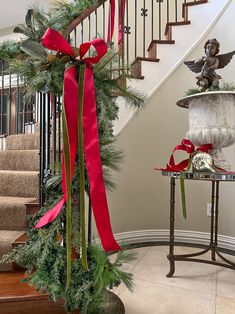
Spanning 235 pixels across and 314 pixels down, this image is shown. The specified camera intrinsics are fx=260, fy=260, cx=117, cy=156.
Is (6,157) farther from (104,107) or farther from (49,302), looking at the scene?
(104,107)

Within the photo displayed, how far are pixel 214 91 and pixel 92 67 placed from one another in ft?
3.04

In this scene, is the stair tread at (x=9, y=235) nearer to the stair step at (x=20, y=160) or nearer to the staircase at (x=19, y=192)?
the staircase at (x=19, y=192)

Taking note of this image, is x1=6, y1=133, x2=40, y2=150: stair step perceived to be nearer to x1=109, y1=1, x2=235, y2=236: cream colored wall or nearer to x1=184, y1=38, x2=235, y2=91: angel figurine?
x1=109, y1=1, x2=235, y2=236: cream colored wall

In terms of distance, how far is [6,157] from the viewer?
2301 millimetres

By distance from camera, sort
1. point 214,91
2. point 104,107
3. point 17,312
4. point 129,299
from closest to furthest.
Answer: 1. point 104,107
2. point 17,312
3. point 129,299
4. point 214,91

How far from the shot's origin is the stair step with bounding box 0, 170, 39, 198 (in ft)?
6.04

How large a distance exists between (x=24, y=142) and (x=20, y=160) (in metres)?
0.47

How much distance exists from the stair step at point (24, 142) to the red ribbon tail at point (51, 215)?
1738 millimetres

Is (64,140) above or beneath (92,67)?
beneath

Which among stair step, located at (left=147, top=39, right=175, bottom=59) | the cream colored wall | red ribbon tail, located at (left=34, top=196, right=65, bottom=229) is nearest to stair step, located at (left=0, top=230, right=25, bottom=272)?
red ribbon tail, located at (left=34, top=196, right=65, bottom=229)

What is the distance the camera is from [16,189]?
187cm

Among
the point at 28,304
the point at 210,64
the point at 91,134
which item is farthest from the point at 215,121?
the point at 28,304

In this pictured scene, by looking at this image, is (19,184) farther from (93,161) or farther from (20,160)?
(93,161)

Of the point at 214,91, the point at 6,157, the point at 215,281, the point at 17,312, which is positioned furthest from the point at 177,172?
the point at 6,157
